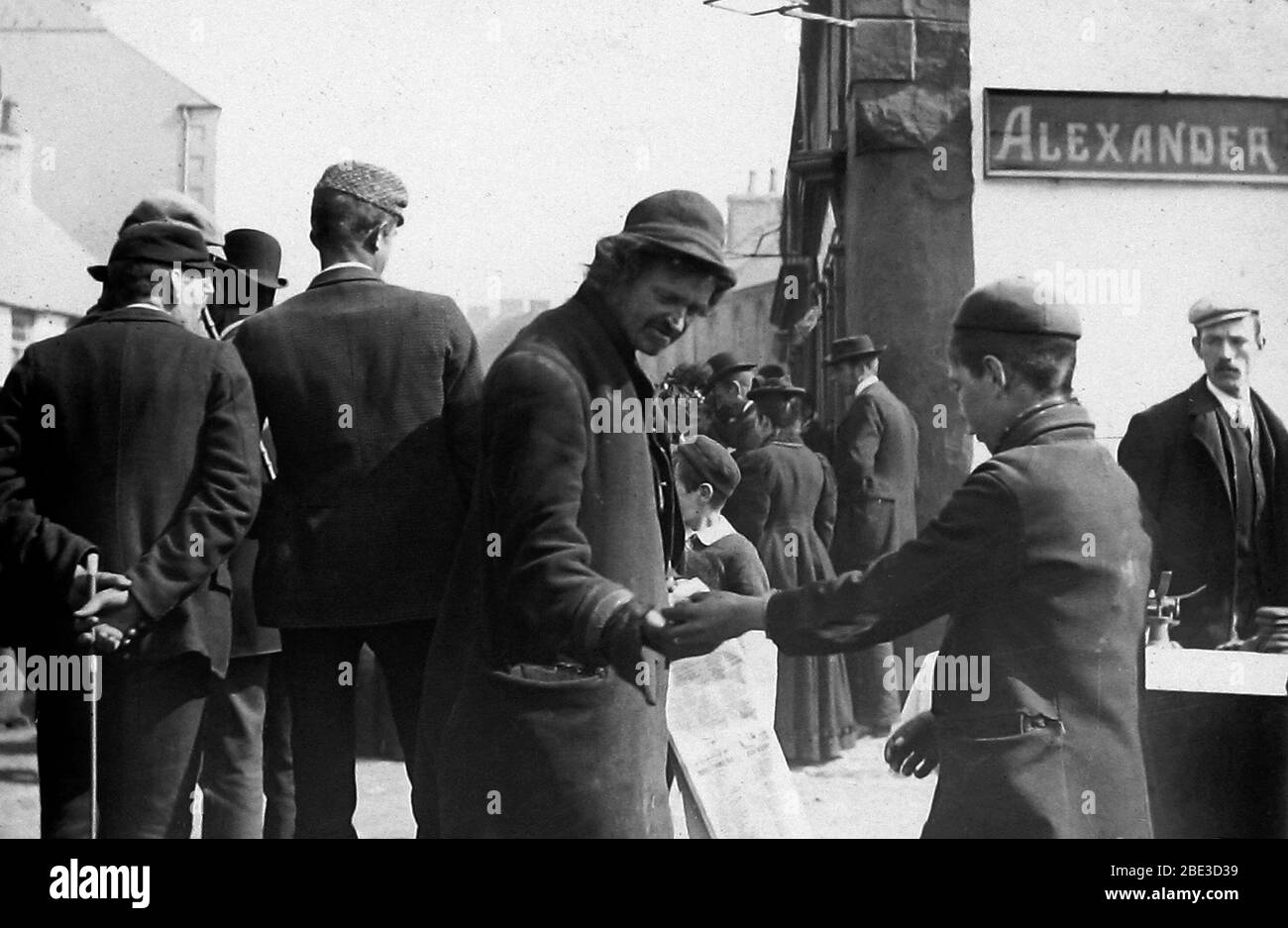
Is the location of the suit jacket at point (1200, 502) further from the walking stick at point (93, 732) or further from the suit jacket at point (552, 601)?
the walking stick at point (93, 732)

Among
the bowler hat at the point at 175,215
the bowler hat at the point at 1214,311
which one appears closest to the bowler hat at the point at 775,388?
the bowler hat at the point at 1214,311

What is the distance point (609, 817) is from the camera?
380 cm

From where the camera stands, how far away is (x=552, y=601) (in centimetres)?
365

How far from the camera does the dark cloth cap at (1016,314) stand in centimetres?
398

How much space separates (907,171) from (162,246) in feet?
7.71

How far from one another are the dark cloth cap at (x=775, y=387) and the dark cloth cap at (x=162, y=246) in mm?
1542

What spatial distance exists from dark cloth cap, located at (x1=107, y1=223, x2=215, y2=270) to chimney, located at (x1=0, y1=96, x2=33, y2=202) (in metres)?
0.51

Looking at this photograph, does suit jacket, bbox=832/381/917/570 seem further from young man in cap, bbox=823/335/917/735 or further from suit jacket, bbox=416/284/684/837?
suit jacket, bbox=416/284/684/837

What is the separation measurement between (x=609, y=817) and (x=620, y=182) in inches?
72.1

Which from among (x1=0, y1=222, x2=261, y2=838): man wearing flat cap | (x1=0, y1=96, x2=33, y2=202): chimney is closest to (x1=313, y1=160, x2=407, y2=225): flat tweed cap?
(x1=0, y1=222, x2=261, y2=838): man wearing flat cap

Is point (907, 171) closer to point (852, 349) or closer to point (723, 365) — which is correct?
point (852, 349)

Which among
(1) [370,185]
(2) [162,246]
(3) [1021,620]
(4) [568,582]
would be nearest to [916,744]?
(3) [1021,620]

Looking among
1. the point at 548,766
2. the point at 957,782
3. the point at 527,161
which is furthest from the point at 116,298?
the point at 957,782

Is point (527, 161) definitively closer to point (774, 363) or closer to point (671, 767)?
point (774, 363)
